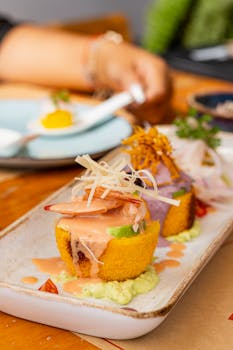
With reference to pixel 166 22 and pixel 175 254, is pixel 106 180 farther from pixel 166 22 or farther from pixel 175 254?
pixel 166 22

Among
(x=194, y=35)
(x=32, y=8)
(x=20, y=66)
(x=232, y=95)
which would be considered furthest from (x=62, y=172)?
(x=32, y=8)

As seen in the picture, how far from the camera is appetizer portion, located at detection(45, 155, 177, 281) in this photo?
85 centimetres

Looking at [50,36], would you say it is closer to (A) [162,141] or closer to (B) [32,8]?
(A) [162,141]

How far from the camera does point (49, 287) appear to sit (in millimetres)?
857

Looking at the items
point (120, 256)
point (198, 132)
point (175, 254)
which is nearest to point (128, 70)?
point (198, 132)

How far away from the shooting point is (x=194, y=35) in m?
3.82

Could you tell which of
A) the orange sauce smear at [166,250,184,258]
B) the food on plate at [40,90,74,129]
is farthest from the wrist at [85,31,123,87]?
the orange sauce smear at [166,250,184,258]

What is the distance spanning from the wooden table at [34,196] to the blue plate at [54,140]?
0.12 ft

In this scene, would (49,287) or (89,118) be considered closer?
(49,287)

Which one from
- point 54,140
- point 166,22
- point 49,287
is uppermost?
point 166,22

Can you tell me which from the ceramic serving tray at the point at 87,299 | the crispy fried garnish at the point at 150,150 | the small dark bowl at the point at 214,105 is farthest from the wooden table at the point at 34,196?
the crispy fried garnish at the point at 150,150

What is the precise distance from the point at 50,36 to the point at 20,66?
0.47 ft

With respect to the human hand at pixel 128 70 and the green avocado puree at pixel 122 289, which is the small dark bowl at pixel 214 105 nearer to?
the human hand at pixel 128 70

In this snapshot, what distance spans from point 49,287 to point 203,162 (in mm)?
484
